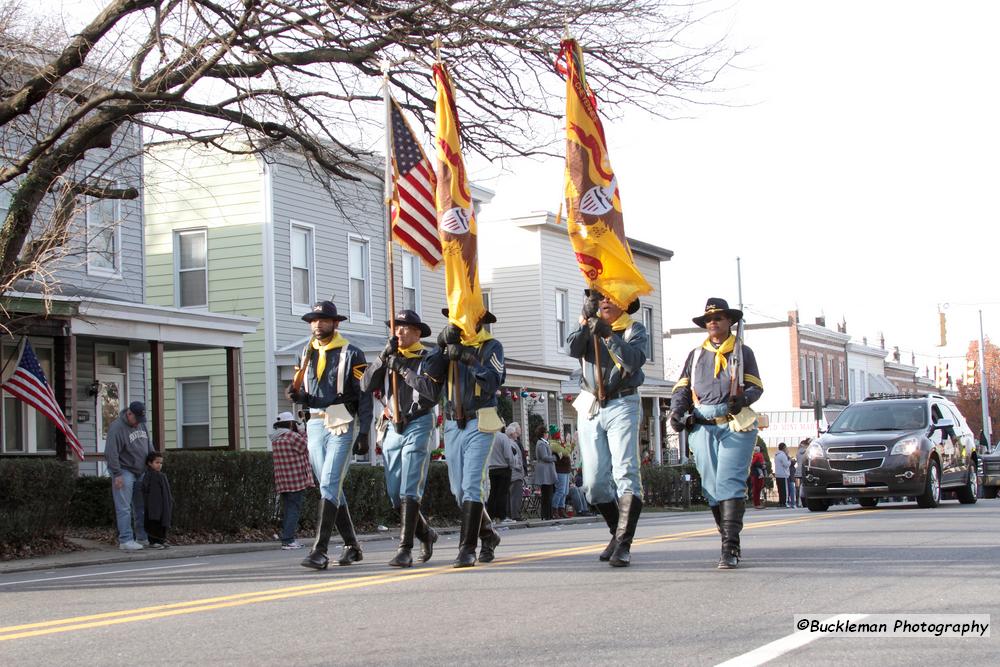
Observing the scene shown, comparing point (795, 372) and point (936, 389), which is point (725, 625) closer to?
point (795, 372)

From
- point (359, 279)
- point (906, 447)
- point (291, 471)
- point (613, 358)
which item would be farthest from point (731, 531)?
point (359, 279)

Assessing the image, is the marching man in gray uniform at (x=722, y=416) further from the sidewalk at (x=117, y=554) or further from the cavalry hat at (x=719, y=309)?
the sidewalk at (x=117, y=554)

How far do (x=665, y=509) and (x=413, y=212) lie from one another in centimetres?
1767

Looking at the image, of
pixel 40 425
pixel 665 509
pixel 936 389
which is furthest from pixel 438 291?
pixel 936 389

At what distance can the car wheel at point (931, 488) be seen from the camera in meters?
19.0

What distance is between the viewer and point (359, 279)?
1194 inches

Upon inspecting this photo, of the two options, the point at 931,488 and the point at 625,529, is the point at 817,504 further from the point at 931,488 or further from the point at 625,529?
the point at 625,529

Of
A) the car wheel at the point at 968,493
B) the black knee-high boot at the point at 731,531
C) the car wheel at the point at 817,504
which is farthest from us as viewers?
the car wheel at the point at 968,493

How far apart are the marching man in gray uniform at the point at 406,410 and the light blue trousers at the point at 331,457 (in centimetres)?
35

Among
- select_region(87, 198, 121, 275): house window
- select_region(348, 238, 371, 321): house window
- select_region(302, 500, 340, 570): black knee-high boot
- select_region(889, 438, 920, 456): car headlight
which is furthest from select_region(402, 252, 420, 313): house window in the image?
select_region(302, 500, 340, 570): black knee-high boot

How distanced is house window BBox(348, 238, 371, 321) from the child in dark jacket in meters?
13.7

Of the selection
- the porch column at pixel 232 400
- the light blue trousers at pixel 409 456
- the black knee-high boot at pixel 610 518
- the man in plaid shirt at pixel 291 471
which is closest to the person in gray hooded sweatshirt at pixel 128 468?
the man in plaid shirt at pixel 291 471

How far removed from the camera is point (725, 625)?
21.8 feet

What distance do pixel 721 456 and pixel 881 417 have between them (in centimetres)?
1162
